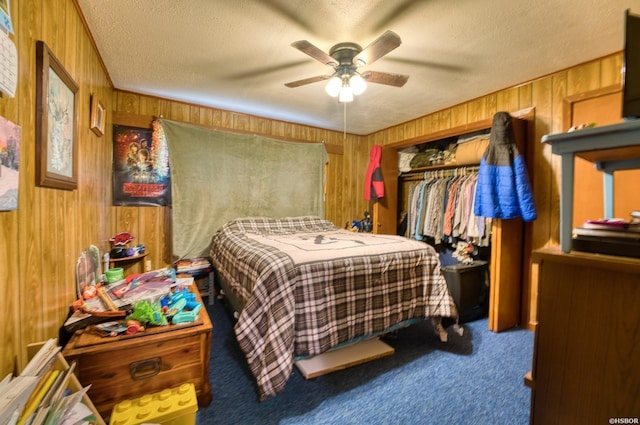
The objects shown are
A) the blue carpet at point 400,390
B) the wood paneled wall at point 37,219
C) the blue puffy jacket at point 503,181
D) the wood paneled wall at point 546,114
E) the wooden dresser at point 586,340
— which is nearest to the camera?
the wooden dresser at point 586,340

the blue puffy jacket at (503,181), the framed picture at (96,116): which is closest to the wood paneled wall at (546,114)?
the blue puffy jacket at (503,181)

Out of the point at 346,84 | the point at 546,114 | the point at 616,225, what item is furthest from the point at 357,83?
the point at 546,114

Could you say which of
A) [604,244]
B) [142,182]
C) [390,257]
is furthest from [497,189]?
[142,182]

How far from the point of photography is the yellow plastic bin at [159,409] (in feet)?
3.75

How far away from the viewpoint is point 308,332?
5.13 feet

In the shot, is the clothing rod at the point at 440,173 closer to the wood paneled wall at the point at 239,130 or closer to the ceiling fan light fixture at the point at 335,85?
the wood paneled wall at the point at 239,130

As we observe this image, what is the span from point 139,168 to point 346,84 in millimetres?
2463

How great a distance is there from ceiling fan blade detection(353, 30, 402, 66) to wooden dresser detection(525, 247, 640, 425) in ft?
4.42

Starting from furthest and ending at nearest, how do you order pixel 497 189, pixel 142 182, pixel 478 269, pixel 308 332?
pixel 142 182 → pixel 478 269 → pixel 497 189 → pixel 308 332

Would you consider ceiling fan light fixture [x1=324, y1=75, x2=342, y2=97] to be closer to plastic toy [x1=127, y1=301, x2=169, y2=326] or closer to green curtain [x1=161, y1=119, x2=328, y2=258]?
green curtain [x1=161, y1=119, x2=328, y2=258]

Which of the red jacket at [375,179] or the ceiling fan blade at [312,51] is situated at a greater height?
the ceiling fan blade at [312,51]

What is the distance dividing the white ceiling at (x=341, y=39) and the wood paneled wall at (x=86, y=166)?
18 centimetres

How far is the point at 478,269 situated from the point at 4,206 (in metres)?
3.24

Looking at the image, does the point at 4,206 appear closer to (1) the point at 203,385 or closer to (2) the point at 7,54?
(2) the point at 7,54
